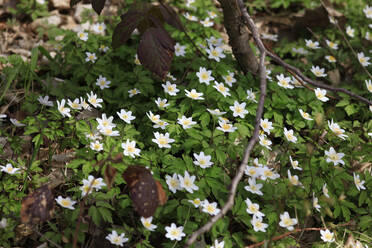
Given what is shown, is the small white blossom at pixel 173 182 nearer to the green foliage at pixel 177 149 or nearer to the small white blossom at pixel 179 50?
the green foliage at pixel 177 149

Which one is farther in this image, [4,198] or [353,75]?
[353,75]

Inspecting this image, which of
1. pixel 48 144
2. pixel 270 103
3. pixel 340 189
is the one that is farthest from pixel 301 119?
pixel 48 144

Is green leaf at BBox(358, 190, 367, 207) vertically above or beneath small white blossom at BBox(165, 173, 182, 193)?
beneath

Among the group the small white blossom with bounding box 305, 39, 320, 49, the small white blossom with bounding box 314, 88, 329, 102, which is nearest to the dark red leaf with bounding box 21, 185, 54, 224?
the small white blossom with bounding box 314, 88, 329, 102

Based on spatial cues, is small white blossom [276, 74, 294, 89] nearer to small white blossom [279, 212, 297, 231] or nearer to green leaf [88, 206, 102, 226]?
small white blossom [279, 212, 297, 231]

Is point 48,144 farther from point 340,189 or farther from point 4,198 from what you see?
point 340,189
